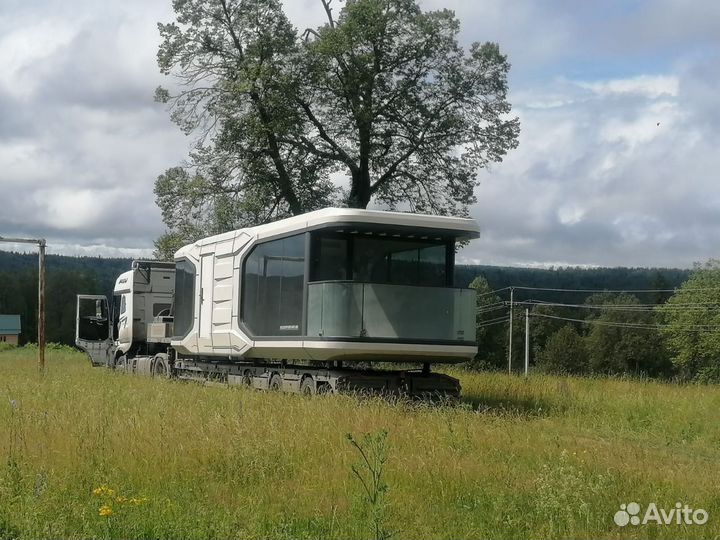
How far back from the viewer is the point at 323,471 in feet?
29.6

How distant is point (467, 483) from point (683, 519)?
74.8 inches

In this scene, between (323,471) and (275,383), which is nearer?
(323,471)

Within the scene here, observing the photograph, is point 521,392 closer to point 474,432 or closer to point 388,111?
point 474,432

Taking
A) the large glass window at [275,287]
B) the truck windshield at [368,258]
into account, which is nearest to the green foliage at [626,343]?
the large glass window at [275,287]

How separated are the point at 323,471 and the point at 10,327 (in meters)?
109

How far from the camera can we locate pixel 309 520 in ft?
24.2

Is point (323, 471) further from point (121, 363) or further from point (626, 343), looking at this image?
point (626, 343)

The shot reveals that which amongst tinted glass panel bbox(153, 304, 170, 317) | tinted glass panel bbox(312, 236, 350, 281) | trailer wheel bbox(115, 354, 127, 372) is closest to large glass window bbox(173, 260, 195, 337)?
tinted glass panel bbox(153, 304, 170, 317)

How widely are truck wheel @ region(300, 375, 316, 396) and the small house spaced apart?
100201 mm

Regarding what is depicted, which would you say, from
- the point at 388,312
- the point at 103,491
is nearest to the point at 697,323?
the point at 388,312

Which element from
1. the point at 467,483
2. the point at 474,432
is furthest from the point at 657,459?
the point at 467,483

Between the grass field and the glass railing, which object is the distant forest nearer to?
the glass railing

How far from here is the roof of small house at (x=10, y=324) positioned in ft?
360

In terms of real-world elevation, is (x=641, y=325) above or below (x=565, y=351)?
above
